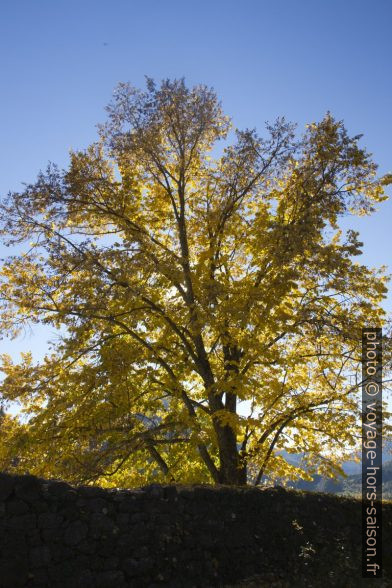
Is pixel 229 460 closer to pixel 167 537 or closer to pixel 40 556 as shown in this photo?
pixel 167 537

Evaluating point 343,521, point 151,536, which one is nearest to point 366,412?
point 343,521

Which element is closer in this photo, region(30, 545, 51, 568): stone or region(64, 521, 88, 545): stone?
region(30, 545, 51, 568): stone

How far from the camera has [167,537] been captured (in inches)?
304

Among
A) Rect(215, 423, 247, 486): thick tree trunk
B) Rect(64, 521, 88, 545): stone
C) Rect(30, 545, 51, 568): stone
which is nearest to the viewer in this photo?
Rect(30, 545, 51, 568): stone

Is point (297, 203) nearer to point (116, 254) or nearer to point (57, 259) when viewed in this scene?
point (116, 254)

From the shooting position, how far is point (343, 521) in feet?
32.8

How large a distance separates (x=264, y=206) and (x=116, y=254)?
4875mm

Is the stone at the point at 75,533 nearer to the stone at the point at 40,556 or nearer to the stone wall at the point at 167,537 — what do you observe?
the stone wall at the point at 167,537

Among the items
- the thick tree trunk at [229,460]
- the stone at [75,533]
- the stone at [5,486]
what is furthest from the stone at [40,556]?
the thick tree trunk at [229,460]

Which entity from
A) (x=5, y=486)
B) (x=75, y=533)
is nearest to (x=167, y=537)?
(x=75, y=533)

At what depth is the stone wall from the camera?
6.71m

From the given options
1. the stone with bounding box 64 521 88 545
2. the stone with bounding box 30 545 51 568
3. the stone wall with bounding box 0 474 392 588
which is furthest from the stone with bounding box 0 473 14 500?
the stone with bounding box 64 521 88 545

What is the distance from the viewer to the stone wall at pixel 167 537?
6.71m

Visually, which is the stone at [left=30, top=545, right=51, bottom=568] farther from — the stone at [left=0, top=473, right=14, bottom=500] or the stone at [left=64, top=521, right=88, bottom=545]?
the stone at [left=0, top=473, right=14, bottom=500]
